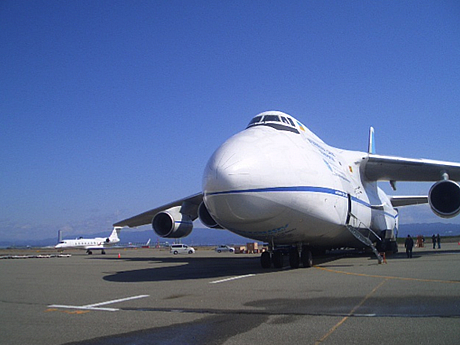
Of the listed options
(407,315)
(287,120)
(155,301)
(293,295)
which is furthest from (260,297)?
(287,120)

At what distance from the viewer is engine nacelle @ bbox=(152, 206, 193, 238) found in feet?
56.8

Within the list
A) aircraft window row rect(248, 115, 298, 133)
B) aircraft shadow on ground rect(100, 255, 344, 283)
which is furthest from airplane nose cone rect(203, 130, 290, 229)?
aircraft window row rect(248, 115, 298, 133)

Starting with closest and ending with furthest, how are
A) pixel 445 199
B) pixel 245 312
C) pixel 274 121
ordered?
pixel 245 312 → pixel 274 121 → pixel 445 199

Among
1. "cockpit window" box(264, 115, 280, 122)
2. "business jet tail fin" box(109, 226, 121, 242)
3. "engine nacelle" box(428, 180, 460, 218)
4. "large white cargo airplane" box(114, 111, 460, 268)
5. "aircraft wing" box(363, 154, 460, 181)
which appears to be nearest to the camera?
"large white cargo airplane" box(114, 111, 460, 268)

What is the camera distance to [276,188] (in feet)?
34.0

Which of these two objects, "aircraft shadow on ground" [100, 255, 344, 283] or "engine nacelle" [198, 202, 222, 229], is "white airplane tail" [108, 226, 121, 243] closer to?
"engine nacelle" [198, 202, 222, 229]

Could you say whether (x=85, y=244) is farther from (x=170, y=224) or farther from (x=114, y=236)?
(x=170, y=224)

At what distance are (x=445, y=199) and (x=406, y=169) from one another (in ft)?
8.64

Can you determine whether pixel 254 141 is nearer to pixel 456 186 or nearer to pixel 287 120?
pixel 287 120

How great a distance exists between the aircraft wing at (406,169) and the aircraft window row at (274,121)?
629cm

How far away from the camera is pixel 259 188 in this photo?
10062 mm

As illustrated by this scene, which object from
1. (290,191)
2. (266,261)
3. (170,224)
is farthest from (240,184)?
(170,224)

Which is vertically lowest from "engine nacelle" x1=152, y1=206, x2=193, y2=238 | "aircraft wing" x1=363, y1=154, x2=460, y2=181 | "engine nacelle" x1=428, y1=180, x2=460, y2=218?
"engine nacelle" x1=152, y1=206, x2=193, y2=238

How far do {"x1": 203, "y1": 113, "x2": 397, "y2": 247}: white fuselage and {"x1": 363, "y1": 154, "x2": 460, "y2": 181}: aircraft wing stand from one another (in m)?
4.45
